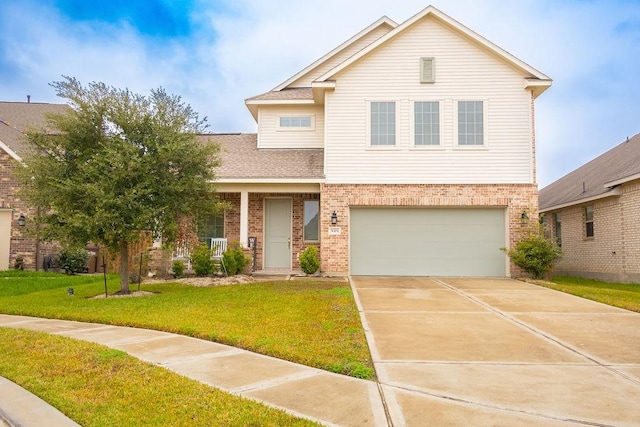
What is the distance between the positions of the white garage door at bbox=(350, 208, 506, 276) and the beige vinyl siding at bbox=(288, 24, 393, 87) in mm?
5921

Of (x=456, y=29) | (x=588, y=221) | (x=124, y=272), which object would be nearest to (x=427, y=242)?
(x=456, y=29)

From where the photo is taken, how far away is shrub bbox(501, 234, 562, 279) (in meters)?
13.3

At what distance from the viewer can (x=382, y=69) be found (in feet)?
48.2

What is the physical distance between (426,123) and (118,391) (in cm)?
1233

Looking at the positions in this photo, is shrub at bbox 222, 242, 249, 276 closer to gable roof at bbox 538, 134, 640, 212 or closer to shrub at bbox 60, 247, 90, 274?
shrub at bbox 60, 247, 90, 274

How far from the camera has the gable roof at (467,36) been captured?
46.5ft

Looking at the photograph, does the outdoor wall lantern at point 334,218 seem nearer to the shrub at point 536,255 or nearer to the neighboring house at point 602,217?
the shrub at point 536,255

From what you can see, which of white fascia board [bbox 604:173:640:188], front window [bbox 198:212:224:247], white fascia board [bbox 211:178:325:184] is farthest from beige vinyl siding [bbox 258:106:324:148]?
white fascia board [bbox 604:173:640:188]

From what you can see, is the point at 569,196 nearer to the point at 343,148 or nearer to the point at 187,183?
the point at 343,148

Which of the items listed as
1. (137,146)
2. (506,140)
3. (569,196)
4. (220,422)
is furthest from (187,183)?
(569,196)

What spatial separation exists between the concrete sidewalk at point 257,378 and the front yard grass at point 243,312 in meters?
0.26

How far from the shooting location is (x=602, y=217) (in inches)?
639

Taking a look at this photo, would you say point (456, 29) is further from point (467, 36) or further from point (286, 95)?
point (286, 95)

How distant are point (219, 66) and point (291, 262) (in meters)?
22.7
